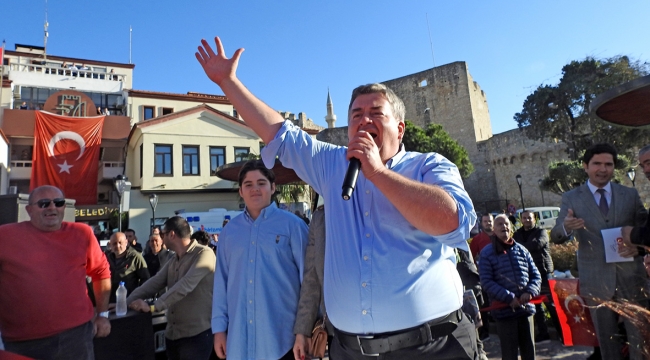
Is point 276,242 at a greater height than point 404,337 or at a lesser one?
greater

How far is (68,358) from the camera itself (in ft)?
9.51

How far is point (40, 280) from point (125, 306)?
2.87 ft

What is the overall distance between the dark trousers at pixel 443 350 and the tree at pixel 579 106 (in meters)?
21.3

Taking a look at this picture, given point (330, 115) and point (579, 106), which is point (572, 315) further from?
point (330, 115)

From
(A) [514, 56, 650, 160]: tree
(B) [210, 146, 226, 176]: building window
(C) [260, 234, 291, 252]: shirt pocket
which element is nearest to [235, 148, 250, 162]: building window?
(B) [210, 146, 226, 176]: building window

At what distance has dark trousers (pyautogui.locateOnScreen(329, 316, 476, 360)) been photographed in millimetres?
1434

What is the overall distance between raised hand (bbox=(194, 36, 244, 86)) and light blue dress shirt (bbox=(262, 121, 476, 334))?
1.17 feet

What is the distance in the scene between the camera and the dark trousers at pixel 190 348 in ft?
11.6

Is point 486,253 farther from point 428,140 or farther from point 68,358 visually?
point 428,140

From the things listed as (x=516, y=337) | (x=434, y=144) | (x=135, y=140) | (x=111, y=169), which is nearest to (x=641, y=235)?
(x=516, y=337)

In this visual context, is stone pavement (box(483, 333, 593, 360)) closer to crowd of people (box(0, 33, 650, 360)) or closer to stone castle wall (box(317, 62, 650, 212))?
crowd of people (box(0, 33, 650, 360))

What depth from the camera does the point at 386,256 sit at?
146cm

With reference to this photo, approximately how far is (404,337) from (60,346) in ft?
8.87

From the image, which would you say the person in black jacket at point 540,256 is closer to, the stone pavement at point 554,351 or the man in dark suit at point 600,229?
the stone pavement at point 554,351
